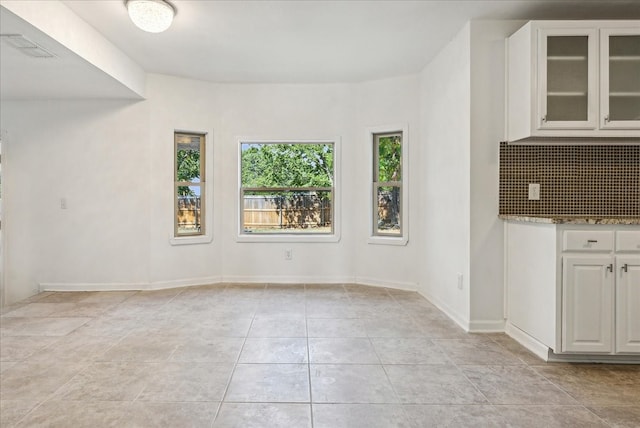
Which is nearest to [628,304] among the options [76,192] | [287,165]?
[287,165]

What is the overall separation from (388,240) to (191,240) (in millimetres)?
2436

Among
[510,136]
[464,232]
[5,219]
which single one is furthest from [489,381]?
[5,219]

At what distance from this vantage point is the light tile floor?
1911mm

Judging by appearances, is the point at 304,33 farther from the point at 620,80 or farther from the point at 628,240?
the point at 628,240

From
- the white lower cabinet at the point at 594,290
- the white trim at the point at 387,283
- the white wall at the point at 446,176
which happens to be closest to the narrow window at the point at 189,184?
the white trim at the point at 387,283

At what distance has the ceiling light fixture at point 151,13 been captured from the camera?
2.83 meters

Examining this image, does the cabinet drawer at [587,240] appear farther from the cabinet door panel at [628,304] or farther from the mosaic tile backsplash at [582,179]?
the mosaic tile backsplash at [582,179]

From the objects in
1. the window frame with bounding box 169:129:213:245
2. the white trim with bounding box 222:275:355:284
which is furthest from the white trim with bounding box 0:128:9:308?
the white trim with bounding box 222:275:355:284

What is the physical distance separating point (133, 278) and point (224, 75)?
2663 mm

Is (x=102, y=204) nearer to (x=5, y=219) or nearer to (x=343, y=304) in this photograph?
(x=5, y=219)

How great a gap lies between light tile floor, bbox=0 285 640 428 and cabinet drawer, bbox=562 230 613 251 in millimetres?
772

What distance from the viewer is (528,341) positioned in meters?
2.82

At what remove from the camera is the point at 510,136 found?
3.12m

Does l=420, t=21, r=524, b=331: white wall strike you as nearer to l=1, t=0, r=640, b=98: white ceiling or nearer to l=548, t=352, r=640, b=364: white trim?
l=1, t=0, r=640, b=98: white ceiling
